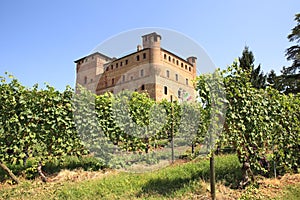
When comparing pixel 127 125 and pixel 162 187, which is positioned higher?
pixel 127 125

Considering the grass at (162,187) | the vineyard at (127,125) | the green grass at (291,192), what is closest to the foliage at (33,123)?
the vineyard at (127,125)

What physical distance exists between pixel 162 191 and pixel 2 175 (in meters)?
4.14

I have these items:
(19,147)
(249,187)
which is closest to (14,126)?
(19,147)

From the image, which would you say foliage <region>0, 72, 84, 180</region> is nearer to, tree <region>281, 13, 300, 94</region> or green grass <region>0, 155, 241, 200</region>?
→ green grass <region>0, 155, 241, 200</region>

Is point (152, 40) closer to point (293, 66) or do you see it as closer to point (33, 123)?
point (33, 123)

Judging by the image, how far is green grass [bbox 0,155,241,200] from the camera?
15.6 ft

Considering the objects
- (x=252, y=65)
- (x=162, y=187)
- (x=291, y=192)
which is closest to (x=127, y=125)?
(x=162, y=187)

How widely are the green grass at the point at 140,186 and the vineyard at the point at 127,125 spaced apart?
491 millimetres

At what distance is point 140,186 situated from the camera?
5227mm

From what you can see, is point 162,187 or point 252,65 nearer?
point 162,187

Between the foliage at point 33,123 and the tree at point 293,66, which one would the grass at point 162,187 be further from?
the tree at point 293,66

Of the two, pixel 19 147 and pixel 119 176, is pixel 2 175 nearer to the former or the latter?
pixel 19 147

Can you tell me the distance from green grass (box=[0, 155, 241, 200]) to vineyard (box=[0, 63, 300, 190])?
0.49 meters

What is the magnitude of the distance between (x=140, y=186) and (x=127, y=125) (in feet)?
9.87
